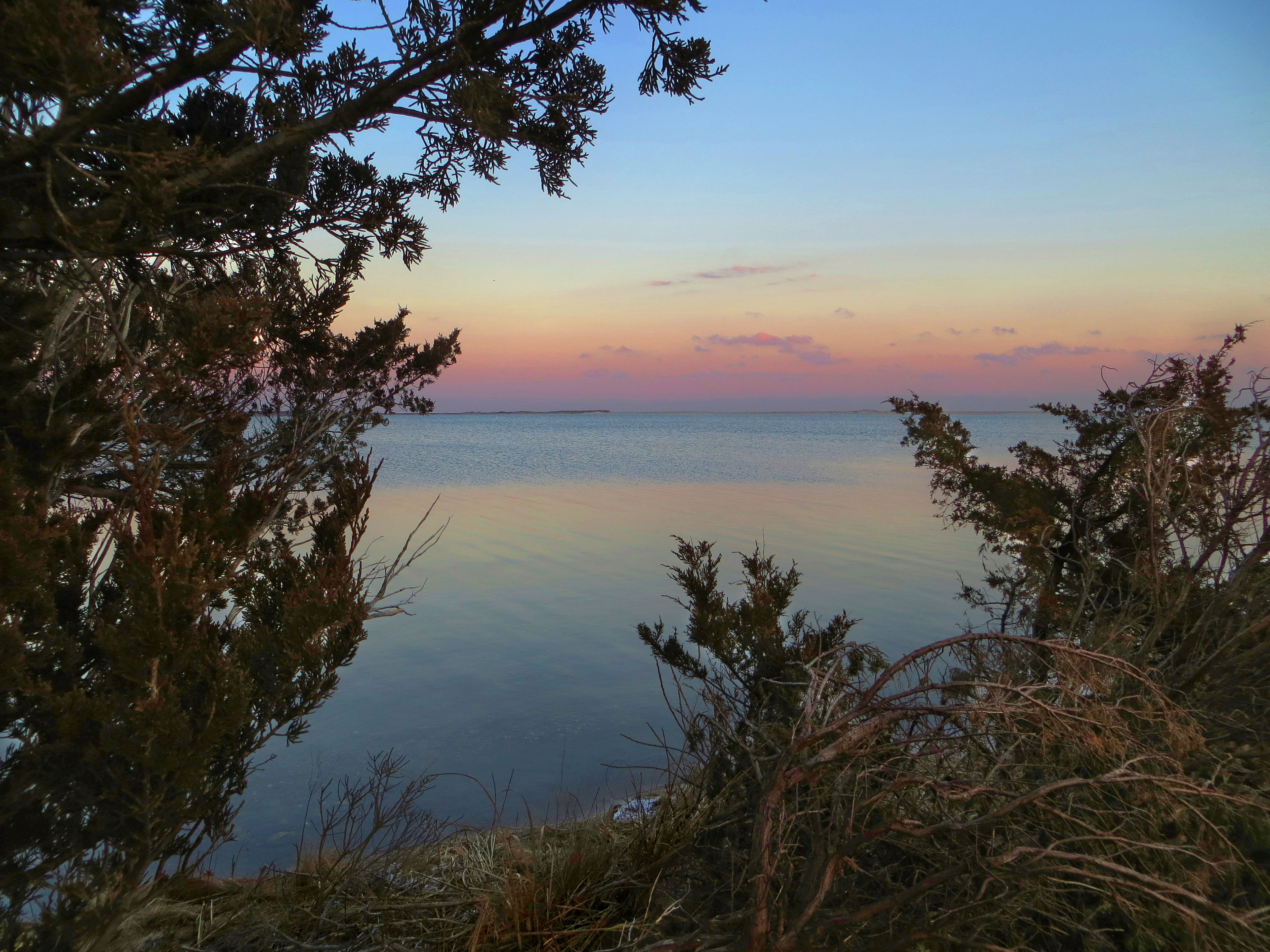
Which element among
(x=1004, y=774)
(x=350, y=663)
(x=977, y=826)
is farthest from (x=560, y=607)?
(x=977, y=826)

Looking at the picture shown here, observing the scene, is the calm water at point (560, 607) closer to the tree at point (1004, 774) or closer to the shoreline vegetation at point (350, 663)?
the shoreline vegetation at point (350, 663)

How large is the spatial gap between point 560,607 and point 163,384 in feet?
28.1

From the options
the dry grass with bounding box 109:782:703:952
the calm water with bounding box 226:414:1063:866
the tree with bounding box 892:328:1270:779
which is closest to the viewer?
the dry grass with bounding box 109:782:703:952

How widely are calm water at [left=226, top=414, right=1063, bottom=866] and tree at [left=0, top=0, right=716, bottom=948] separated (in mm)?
3156

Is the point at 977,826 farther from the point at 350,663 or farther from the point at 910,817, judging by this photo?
the point at 350,663

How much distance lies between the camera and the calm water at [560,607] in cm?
705

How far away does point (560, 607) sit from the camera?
11.1 meters

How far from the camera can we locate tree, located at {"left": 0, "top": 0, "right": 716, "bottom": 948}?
8.75ft

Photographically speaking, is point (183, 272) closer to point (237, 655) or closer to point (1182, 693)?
point (237, 655)

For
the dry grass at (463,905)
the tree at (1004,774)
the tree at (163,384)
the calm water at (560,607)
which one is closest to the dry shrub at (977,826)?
the tree at (1004,774)

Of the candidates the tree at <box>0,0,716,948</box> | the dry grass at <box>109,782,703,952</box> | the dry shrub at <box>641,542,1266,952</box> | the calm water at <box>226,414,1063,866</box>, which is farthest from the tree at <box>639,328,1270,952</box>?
the calm water at <box>226,414,1063,866</box>

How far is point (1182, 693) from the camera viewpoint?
360cm

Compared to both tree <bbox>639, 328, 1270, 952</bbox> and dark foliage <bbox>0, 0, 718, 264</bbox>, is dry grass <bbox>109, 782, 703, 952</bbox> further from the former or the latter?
dark foliage <bbox>0, 0, 718, 264</bbox>

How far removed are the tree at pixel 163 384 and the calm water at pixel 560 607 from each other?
316cm
